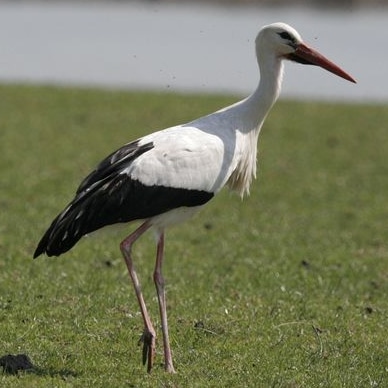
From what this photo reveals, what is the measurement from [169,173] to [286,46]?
1.25 meters

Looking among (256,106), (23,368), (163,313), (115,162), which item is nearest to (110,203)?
(115,162)

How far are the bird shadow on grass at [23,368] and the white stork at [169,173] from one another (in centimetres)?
49

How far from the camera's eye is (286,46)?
7566mm

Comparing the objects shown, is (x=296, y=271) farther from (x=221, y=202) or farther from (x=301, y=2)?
(x=301, y=2)

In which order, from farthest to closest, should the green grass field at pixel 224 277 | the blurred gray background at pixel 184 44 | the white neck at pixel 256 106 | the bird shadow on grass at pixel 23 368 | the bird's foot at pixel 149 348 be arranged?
the blurred gray background at pixel 184 44 < the white neck at pixel 256 106 < the green grass field at pixel 224 277 < the bird's foot at pixel 149 348 < the bird shadow on grass at pixel 23 368

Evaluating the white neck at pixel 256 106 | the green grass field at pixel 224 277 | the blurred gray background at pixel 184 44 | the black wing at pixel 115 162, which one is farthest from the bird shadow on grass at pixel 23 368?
the blurred gray background at pixel 184 44

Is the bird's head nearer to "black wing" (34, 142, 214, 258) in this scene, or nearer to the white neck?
the white neck

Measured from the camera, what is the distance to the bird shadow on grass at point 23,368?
6543mm

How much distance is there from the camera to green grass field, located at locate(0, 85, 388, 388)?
6.98 meters

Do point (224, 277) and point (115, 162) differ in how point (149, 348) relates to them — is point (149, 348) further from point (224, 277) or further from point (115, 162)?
point (224, 277)

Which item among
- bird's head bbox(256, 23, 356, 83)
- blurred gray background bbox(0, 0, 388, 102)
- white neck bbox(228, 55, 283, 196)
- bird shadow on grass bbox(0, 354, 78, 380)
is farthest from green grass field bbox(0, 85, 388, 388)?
blurred gray background bbox(0, 0, 388, 102)

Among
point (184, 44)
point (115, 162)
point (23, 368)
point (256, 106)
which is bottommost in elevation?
point (184, 44)

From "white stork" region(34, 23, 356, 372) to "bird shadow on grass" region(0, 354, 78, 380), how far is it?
0.49 metres

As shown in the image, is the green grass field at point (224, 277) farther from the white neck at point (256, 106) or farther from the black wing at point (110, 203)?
the white neck at point (256, 106)
